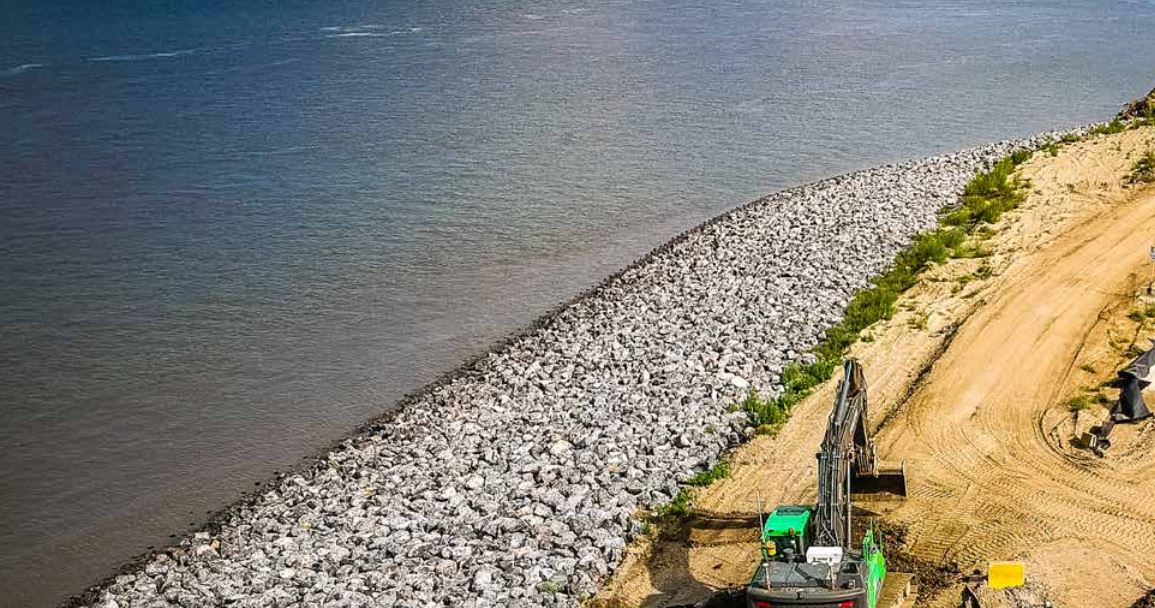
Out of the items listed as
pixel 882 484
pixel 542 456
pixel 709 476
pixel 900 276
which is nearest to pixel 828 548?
pixel 882 484

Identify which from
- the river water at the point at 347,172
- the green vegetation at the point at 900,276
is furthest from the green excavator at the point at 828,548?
the river water at the point at 347,172

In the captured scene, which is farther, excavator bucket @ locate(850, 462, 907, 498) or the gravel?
excavator bucket @ locate(850, 462, 907, 498)

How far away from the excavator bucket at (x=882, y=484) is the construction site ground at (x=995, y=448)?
0.18 meters

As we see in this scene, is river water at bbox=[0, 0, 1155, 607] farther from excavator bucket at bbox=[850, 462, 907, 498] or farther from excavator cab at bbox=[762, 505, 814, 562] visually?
excavator cab at bbox=[762, 505, 814, 562]

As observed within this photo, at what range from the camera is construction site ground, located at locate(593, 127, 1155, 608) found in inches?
626

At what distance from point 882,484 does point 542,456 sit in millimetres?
5660

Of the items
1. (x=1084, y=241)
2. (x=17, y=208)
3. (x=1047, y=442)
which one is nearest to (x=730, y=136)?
(x=1084, y=241)

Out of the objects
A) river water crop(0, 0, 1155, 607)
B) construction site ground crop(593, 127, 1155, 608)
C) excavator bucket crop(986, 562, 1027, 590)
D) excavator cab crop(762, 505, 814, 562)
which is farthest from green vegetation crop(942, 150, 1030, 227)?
excavator cab crop(762, 505, 814, 562)

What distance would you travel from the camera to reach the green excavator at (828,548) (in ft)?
38.2

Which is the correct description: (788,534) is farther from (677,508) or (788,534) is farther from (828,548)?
(677,508)

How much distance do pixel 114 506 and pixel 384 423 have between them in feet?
17.7

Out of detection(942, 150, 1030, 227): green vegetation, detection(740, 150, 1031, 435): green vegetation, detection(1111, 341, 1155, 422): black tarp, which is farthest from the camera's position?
detection(942, 150, 1030, 227): green vegetation

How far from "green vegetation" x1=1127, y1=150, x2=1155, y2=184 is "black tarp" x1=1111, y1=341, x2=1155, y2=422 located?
43.5 ft

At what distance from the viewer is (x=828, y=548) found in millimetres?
12570
